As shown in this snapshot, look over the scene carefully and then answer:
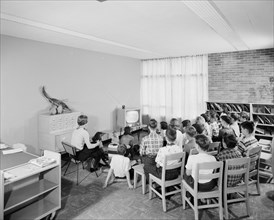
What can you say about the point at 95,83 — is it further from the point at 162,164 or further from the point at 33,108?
the point at 162,164

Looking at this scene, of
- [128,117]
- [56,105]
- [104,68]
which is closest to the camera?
[56,105]

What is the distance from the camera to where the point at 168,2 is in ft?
8.66

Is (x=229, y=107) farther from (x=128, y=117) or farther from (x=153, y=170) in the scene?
(x=153, y=170)

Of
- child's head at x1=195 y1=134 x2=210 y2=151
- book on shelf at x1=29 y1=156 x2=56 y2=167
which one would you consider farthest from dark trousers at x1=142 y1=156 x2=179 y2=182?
book on shelf at x1=29 y1=156 x2=56 y2=167

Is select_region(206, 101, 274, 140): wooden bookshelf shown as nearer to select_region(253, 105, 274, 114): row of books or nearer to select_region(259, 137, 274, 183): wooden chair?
select_region(253, 105, 274, 114): row of books

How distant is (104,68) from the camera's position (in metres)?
6.66

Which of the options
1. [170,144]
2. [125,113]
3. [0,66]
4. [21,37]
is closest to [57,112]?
[0,66]

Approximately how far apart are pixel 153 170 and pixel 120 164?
693 millimetres

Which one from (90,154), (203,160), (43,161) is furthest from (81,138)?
(203,160)

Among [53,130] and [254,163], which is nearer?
[254,163]

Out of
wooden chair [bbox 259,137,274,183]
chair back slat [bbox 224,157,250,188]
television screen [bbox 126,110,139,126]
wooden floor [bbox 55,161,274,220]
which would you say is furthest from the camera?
television screen [bbox 126,110,139,126]

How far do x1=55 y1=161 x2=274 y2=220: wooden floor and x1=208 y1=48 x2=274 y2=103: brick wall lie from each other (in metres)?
3.25

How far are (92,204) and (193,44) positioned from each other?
4335 millimetres

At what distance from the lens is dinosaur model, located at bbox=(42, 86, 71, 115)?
16.1 feet
